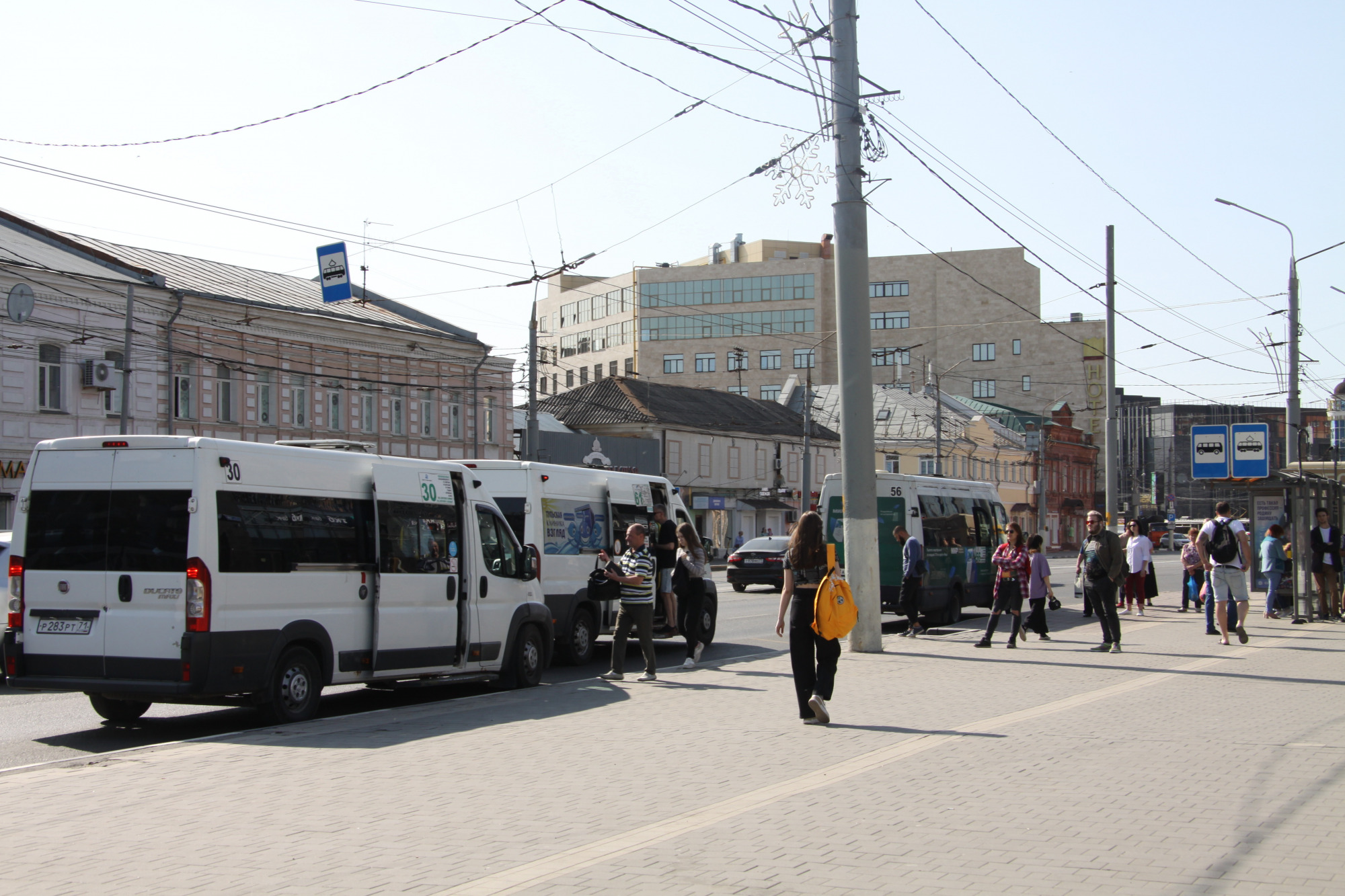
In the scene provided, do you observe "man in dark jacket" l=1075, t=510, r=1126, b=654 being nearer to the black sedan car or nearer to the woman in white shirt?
the woman in white shirt

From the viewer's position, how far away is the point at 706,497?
59844 mm

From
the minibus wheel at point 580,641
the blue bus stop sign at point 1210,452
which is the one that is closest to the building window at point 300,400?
the minibus wheel at point 580,641

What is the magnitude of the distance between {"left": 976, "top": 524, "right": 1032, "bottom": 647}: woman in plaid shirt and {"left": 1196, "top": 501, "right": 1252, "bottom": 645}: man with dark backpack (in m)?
2.29

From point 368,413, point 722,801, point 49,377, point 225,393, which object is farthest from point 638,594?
Answer: point 368,413

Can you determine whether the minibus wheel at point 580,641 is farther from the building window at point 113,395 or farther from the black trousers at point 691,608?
the building window at point 113,395

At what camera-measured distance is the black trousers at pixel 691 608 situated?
14406mm

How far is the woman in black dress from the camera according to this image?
383 inches

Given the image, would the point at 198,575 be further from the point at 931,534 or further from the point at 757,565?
the point at 757,565

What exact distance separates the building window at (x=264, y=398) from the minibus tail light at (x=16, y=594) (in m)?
29.0

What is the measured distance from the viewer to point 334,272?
2847 cm

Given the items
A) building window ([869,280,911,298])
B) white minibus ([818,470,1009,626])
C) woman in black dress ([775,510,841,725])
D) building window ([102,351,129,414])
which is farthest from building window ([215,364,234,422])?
building window ([869,280,911,298])

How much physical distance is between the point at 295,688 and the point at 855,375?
25.2ft

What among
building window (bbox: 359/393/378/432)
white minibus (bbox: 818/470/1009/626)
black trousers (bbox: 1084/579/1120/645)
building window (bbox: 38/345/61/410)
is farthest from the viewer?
building window (bbox: 359/393/378/432)

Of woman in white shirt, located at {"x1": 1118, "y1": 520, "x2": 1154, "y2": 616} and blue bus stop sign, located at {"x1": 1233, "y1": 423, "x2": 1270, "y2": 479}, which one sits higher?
blue bus stop sign, located at {"x1": 1233, "y1": 423, "x2": 1270, "y2": 479}
